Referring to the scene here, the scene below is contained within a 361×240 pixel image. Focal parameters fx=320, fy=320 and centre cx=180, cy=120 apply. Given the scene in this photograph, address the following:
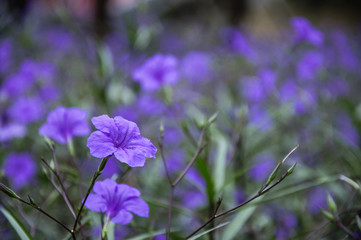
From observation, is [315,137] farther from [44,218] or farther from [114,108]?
[44,218]

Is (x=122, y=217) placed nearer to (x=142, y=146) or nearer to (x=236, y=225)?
(x=142, y=146)

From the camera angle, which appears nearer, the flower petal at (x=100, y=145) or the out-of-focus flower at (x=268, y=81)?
the flower petal at (x=100, y=145)

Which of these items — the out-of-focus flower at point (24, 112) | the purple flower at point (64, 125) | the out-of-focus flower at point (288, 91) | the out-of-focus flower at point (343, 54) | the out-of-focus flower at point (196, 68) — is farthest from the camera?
Answer: the out-of-focus flower at point (343, 54)

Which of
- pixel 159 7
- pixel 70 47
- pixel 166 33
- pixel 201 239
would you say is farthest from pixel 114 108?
pixel 159 7

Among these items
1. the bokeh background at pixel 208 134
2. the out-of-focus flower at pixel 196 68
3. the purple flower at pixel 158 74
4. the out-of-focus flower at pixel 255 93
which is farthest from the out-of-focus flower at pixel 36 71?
the out-of-focus flower at pixel 255 93

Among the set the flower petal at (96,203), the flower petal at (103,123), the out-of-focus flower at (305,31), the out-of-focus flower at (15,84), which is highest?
the out-of-focus flower at (305,31)

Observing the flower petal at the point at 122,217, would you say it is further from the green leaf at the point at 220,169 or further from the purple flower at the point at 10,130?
the purple flower at the point at 10,130

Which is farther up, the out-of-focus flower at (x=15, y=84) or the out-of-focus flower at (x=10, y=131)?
the out-of-focus flower at (x=15, y=84)
